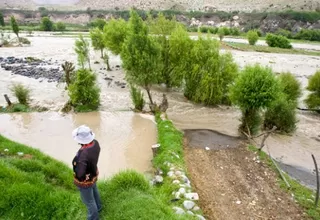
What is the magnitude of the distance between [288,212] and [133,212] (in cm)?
667

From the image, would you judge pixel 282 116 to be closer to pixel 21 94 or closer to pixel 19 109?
pixel 19 109

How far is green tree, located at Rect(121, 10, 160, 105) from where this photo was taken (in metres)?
19.9

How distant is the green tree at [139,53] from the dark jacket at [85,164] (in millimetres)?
13920

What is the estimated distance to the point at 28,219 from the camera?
787 centimetres

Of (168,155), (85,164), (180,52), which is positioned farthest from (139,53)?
(85,164)

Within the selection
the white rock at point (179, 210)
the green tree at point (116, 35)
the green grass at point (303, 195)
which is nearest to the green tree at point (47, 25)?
the green tree at point (116, 35)

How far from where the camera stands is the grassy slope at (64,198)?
793 centimetres

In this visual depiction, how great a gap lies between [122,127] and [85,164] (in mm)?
13306

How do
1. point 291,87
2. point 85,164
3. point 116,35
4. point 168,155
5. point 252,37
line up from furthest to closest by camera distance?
point 252,37 < point 116,35 < point 291,87 < point 168,155 < point 85,164

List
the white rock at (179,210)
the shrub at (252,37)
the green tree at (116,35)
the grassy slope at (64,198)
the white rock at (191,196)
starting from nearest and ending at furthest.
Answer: the grassy slope at (64,198), the white rock at (179,210), the white rock at (191,196), the green tree at (116,35), the shrub at (252,37)

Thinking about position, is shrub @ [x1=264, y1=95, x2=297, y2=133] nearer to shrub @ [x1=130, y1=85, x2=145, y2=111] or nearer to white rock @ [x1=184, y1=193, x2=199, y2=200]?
shrub @ [x1=130, y1=85, x2=145, y2=111]

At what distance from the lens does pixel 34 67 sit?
39.5 m

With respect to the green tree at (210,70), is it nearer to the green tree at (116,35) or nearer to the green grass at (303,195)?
the green grass at (303,195)

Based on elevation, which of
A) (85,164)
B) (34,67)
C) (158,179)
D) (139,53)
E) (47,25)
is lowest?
(47,25)
